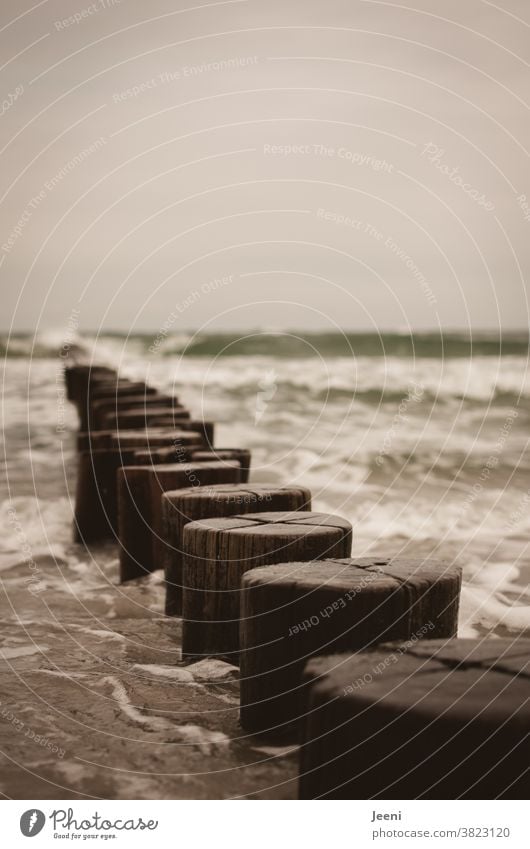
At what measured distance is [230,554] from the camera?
3.07 metres

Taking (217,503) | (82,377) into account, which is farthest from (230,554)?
(82,377)

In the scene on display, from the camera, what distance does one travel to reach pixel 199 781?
239cm

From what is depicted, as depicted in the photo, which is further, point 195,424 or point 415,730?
point 195,424

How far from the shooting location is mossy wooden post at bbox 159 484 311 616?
3570 millimetres

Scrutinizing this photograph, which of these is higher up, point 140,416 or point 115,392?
point 115,392

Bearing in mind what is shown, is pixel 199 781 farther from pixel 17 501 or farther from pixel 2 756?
pixel 17 501

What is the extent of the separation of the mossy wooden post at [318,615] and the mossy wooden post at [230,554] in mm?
277

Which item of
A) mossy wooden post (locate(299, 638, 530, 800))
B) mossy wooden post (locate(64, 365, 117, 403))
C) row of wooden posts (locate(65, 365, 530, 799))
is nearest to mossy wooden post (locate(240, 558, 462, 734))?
row of wooden posts (locate(65, 365, 530, 799))

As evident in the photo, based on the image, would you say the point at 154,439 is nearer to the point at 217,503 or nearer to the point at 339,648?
the point at 217,503

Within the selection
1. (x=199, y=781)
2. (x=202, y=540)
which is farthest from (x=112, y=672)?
(x=199, y=781)

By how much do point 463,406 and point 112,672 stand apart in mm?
13344

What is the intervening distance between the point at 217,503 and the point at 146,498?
101 cm

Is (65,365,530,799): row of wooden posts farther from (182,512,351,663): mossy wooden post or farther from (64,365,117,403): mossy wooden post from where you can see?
(64,365,117,403): mossy wooden post

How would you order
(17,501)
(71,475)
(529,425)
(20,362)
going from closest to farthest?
(17,501) → (71,475) → (529,425) → (20,362)
